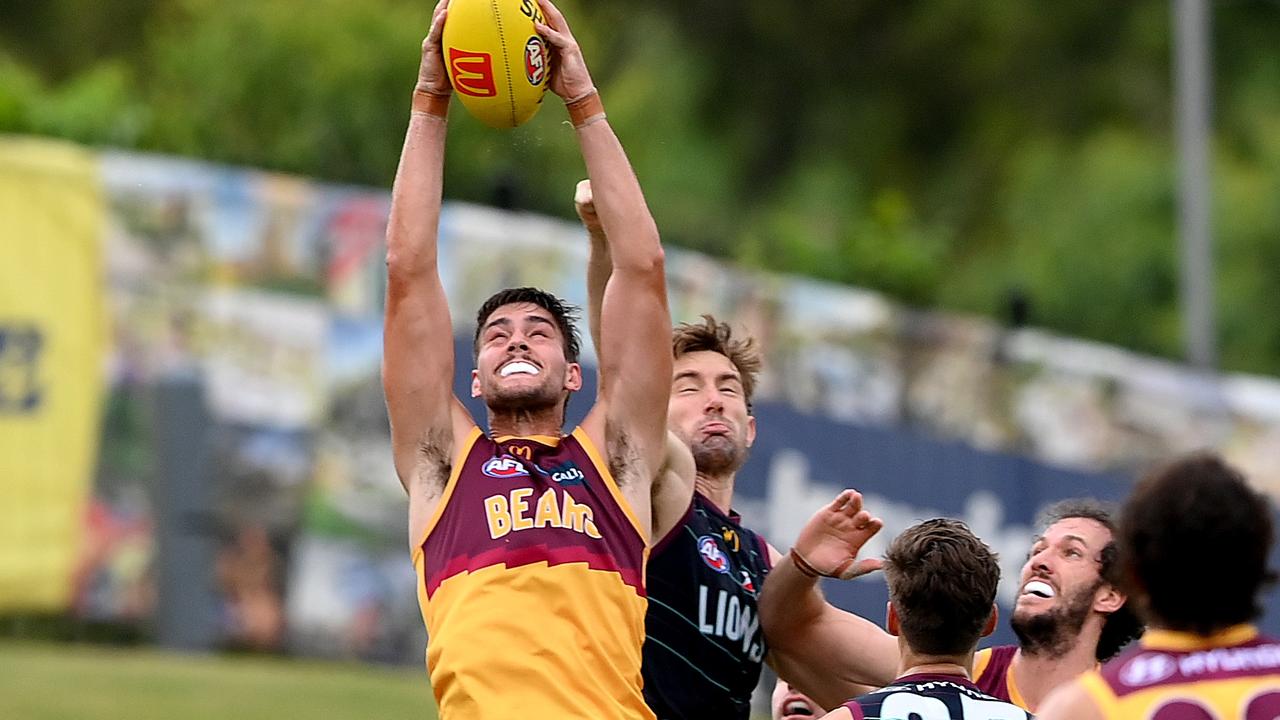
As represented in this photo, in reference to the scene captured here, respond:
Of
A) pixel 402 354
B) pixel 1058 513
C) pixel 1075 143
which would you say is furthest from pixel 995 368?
pixel 1075 143

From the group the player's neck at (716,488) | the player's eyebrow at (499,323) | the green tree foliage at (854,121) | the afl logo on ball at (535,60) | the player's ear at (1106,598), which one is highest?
the green tree foliage at (854,121)

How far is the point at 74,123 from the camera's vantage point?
13.6 m

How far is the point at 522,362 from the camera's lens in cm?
519

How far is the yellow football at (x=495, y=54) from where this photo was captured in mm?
5359

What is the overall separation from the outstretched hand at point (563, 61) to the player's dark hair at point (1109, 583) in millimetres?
1823

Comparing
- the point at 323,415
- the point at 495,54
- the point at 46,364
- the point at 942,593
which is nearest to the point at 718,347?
the point at 495,54

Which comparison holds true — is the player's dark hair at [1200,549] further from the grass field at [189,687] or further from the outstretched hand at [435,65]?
the grass field at [189,687]

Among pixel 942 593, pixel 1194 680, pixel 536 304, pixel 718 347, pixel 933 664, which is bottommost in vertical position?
pixel 1194 680

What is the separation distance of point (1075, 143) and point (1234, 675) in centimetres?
2704

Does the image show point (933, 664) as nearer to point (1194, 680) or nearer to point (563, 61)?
point (1194, 680)

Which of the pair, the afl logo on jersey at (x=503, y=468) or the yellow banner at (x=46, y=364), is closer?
the afl logo on jersey at (x=503, y=468)

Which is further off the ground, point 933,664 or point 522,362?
point 522,362

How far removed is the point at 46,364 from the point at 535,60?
27.0 ft

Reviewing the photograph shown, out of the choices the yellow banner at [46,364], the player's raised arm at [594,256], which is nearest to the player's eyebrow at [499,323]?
the player's raised arm at [594,256]
